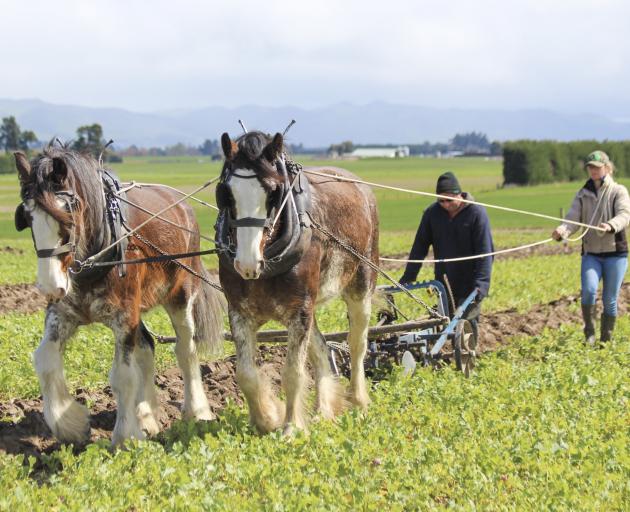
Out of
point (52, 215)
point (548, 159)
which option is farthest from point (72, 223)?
point (548, 159)

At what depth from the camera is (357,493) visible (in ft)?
17.1

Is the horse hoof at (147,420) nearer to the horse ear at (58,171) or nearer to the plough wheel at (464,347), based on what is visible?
the horse ear at (58,171)

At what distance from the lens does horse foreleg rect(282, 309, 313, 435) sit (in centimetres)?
682

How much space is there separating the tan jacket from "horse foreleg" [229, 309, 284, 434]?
13.6 feet

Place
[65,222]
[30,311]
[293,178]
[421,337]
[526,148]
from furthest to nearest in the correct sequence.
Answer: [526,148]
[30,311]
[421,337]
[293,178]
[65,222]

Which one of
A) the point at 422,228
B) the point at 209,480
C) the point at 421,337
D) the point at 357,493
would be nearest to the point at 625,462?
the point at 357,493

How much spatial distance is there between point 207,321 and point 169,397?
29.7 inches

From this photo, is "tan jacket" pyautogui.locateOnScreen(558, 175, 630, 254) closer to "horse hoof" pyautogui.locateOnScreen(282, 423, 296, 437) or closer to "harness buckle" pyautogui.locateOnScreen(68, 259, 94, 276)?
"horse hoof" pyautogui.locateOnScreen(282, 423, 296, 437)

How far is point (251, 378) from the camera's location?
677cm

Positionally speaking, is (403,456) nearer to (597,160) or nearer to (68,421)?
(68,421)

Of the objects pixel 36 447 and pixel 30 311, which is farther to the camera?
pixel 30 311

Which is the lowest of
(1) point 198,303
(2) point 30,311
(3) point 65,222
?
(2) point 30,311

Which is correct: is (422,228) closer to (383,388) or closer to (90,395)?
(383,388)

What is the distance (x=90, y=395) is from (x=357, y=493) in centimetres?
379
